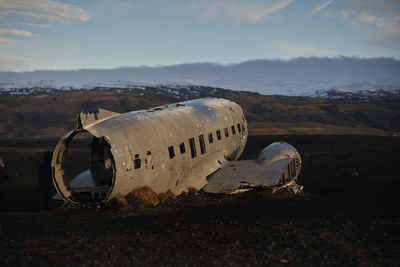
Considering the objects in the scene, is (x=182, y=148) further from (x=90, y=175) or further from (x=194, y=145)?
(x=90, y=175)

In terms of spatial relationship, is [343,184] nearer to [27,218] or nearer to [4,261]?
[27,218]

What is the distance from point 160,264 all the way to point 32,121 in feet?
280

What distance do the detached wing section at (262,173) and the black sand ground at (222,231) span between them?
0.53 meters

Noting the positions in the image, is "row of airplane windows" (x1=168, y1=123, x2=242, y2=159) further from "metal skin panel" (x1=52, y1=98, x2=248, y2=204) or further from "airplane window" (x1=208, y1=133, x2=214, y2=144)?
"metal skin panel" (x1=52, y1=98, x2=248, y2=204)

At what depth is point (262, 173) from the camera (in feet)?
59.1

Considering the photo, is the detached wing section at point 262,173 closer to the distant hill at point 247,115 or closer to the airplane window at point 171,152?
the airplane window at point 171,152

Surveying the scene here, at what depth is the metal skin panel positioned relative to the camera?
14672 millimetres

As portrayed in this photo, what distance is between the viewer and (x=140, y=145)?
1534 cm

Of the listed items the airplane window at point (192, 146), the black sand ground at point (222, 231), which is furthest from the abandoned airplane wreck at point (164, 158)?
the black sand ground at point (222, 231)

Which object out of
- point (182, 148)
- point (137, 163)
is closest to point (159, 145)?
point (137, 163)

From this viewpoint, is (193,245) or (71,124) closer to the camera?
(193,245)

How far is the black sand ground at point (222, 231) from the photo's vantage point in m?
10.5

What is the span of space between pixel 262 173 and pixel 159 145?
4.82 meters

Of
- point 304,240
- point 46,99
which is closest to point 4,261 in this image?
point 304,240
